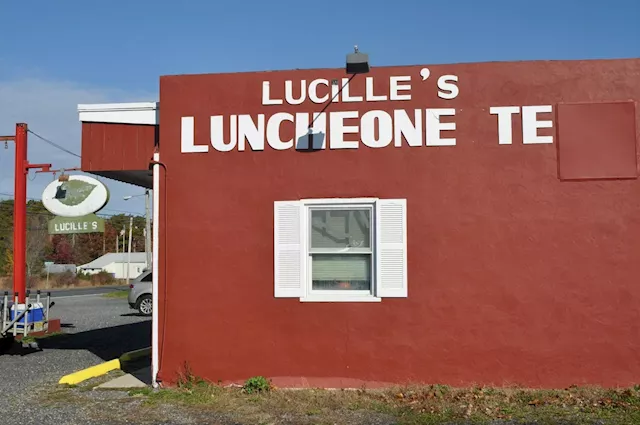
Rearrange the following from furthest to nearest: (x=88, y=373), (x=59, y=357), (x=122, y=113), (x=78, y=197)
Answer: (x=78, y=197) → (x=59, y=357) → (x=88, y=373) → (x=122, y=113)

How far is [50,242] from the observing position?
235ft

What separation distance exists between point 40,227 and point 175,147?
60.2m

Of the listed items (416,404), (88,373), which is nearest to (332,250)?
(416,404)

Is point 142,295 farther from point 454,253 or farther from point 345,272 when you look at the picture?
point 454,253

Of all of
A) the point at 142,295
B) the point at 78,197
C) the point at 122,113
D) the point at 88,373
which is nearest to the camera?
the point at 122,113

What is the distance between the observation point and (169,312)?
8.89 m

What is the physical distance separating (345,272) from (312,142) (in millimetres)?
1675

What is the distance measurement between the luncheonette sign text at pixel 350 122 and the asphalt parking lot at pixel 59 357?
3.74 metres

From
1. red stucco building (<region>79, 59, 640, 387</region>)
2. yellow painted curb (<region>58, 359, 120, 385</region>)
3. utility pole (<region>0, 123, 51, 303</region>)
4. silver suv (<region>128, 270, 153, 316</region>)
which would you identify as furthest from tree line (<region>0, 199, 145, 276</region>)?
red stucco building (<region>79, 59, 640, 387</region>)

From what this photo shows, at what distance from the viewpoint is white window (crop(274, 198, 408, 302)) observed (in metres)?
8.56

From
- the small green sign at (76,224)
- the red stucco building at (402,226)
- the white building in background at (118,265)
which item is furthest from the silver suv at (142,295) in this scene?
the white building in background at (118,265)

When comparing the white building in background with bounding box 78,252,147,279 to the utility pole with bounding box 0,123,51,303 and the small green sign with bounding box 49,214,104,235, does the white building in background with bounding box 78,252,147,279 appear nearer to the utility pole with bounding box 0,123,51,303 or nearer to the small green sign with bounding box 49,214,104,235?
the utility pole with bounding box 0,123,51,303

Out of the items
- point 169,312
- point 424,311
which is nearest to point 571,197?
point 424,311

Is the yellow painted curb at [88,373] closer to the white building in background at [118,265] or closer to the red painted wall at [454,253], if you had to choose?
the red painted wall at [454,253]
